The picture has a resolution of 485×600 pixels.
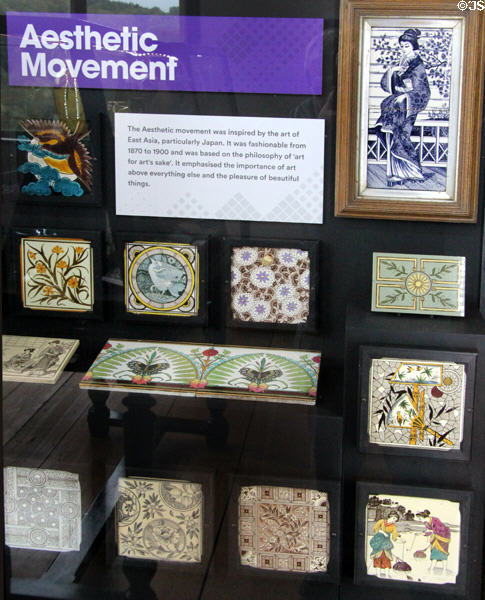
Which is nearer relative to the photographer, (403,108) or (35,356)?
(403,108)

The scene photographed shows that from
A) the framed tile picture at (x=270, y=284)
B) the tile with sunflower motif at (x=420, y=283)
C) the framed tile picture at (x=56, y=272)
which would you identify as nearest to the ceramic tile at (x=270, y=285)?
the framed tile picture at (x=270, y=284)

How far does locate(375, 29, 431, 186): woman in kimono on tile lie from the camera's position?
1.26 metres

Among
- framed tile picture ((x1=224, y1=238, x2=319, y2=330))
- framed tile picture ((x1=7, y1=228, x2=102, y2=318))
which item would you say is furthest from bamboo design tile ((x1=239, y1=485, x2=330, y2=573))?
framed tile picture ((x1=7, y1=228, x2=102, y2=318))

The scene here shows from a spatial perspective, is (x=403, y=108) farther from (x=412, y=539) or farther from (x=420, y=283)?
(x=412, y=539)

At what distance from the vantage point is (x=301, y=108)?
1.30 metres

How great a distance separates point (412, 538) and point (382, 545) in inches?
2.0

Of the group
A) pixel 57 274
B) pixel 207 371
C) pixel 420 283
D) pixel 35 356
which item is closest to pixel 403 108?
pixel 420 283

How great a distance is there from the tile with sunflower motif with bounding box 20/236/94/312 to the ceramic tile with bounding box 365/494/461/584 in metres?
0.59

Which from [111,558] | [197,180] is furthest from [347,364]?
[111,558]

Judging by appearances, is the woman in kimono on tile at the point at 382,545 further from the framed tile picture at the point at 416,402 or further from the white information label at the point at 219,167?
the white information label at the point at 219,167

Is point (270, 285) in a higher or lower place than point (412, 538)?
higher

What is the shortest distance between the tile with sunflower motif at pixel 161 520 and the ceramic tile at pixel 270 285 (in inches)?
12.8

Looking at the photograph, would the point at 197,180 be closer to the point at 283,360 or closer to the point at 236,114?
the point at 236,114

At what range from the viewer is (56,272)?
4.71 feet
